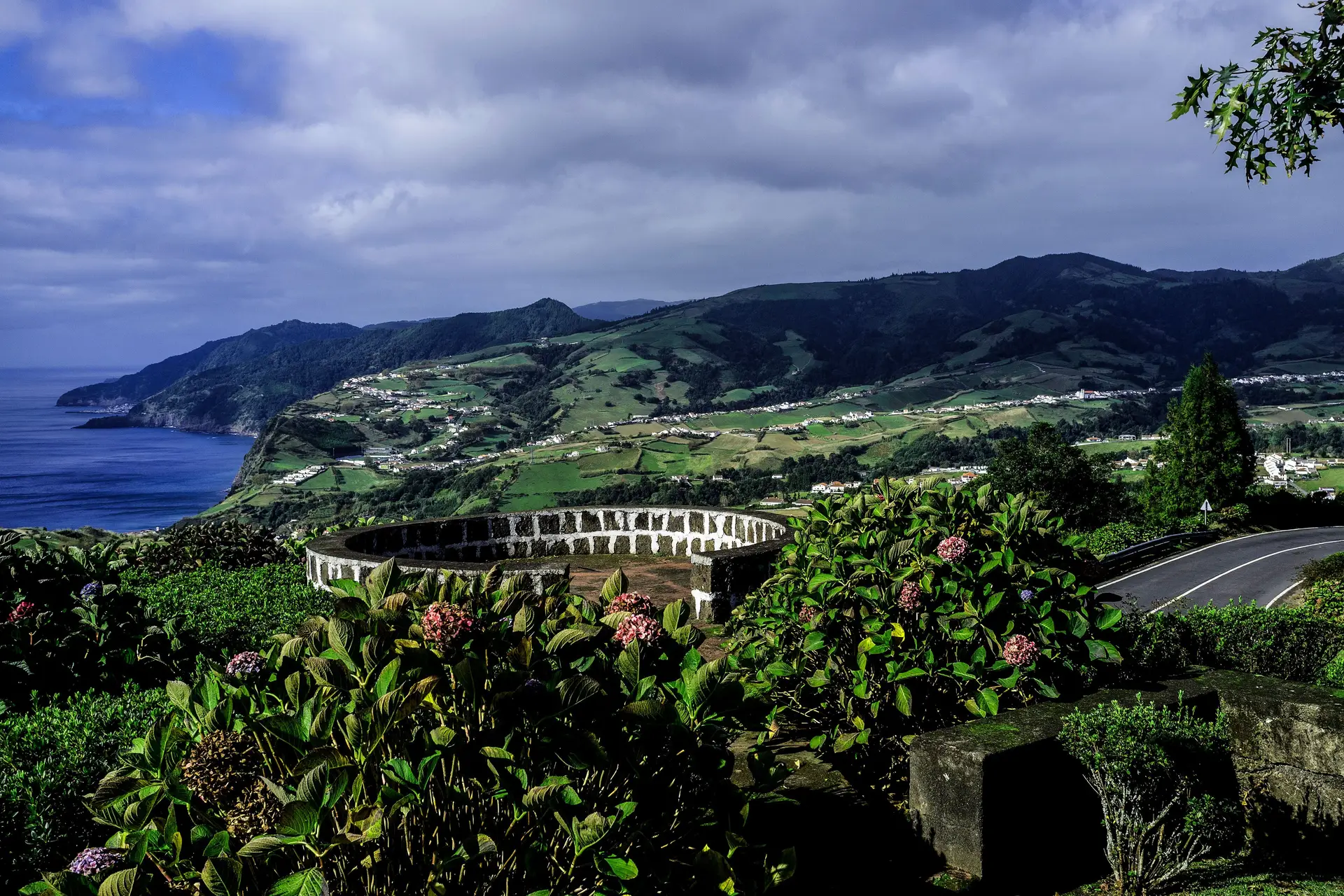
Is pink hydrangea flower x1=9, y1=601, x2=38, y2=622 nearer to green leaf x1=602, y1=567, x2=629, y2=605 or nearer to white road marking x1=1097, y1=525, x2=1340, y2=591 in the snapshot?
green leaf x1=602, y1=567, x2=629, y2=605

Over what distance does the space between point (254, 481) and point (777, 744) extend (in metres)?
143

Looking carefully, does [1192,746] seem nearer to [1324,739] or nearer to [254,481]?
[1324,739]

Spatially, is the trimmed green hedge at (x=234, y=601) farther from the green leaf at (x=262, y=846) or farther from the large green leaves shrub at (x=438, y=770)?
the green leaf at (x=262, y=846)

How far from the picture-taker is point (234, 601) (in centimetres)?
736

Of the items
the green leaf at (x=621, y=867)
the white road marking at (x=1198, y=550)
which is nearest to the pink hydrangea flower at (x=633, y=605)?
the green leaf at (x=621, y=867)

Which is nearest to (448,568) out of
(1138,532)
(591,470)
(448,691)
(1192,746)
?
(448,691)

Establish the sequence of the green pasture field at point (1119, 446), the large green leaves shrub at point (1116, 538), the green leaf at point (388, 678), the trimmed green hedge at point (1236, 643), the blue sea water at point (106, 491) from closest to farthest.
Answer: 1. the green leaf at point (388, 678)
2. the trimmed green hedge at point (1236, 643)
3. the large green leaves shrub at point (1116, 538)
4. the green pasture field at point (1119, 446)
5. the blue sea water at point (106, 491)

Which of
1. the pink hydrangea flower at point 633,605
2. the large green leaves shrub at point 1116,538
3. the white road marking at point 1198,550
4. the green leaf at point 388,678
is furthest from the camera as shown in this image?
the large green leaves shrub at point 1116,538

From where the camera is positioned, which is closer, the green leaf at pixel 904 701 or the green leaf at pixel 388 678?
the green leaf at pixel 388 678

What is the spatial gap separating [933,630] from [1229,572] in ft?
89.2

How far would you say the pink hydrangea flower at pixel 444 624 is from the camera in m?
2.70

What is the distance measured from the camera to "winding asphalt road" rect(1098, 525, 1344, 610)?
2277 cm

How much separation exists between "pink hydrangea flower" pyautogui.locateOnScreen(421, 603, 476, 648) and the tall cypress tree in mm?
44487

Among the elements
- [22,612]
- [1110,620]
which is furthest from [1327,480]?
[22,612]
